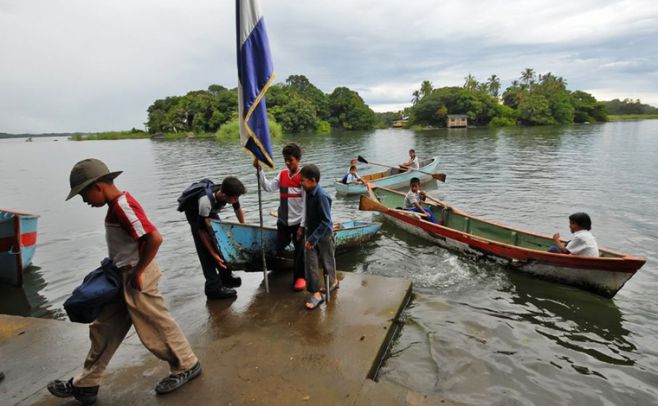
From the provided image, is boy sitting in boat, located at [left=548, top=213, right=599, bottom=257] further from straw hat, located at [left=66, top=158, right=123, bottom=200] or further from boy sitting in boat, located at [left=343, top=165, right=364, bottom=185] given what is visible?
boy sitting in boat, located at [left=343, top=165, right=364, bottom=185]

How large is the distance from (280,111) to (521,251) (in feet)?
231

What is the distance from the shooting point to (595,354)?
4629 millimetres

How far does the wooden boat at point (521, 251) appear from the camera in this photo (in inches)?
225

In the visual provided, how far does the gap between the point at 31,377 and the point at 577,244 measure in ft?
24.2

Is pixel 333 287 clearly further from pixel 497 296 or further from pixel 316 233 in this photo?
pixel 497 296

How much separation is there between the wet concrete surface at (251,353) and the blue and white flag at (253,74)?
199 cm

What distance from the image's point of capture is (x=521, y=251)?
6582 millimetres

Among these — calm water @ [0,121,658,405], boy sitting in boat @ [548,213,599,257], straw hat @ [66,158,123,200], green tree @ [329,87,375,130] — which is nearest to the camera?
straw hat @ [66,158,123,200]

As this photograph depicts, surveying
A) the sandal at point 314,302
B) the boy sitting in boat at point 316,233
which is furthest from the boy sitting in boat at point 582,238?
the sandal at point 314,302

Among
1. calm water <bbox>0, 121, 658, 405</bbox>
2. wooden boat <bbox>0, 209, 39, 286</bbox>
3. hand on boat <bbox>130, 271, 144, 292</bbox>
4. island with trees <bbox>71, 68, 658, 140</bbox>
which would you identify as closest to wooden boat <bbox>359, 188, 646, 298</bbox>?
calm water <bbox>0, 121, 658, 405</bbox>

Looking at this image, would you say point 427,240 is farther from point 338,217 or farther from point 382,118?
point 382,118

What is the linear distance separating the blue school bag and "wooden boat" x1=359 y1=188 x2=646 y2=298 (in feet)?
21.1

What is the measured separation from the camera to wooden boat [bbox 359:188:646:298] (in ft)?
18.8

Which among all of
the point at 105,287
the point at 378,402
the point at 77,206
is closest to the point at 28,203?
the point at 77,206
